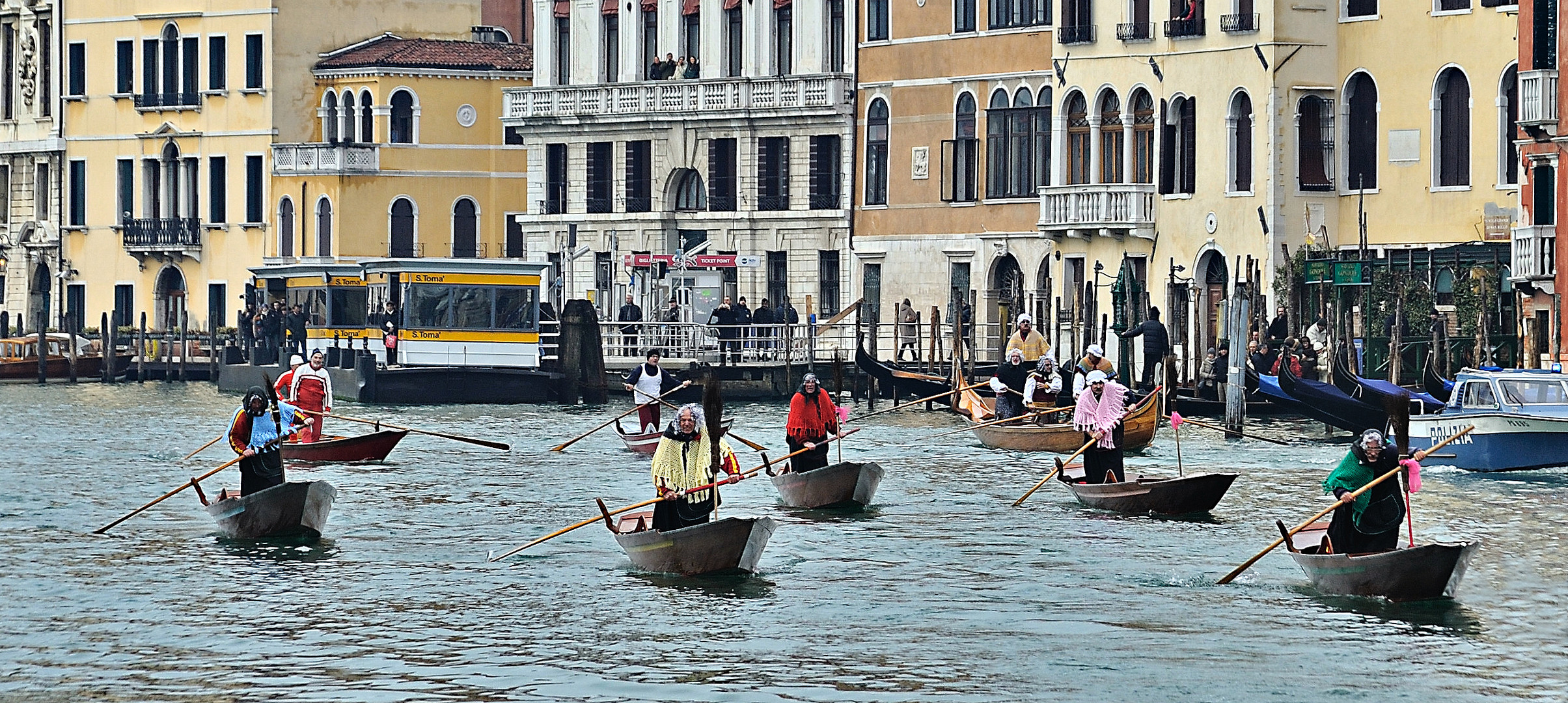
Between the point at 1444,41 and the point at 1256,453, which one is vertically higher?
the point at 1444,41

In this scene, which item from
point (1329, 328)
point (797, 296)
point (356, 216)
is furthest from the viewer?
point (356, 216)

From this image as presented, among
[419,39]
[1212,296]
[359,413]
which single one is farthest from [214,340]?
[1212,296]

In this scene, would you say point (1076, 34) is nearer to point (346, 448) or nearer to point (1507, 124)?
point (1507, 124)

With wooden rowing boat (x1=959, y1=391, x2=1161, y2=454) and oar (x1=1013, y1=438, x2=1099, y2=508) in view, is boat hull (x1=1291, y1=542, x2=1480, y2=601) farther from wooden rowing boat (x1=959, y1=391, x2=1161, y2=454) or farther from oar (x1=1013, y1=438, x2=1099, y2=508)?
wooden rowing boat (x1=959, y1=391, x2=1161, y2=454)

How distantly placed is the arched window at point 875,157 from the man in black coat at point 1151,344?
47.0ft

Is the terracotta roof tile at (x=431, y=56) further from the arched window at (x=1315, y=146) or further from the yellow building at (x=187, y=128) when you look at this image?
the arched window at (x=1315, y=146)

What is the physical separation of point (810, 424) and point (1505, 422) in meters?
8.27

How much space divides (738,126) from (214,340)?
12059 millimetres

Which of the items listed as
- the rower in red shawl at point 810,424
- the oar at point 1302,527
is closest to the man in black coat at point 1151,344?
the rower in red shawl at point 810,424

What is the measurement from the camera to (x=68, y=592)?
22250mm

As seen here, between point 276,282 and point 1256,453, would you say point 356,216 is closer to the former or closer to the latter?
point 276,282

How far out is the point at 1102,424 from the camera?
2734 centimetres

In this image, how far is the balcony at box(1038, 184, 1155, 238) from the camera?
48.9 metres

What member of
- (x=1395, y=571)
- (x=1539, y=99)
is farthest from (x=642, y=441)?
(x=1395, y=571)
